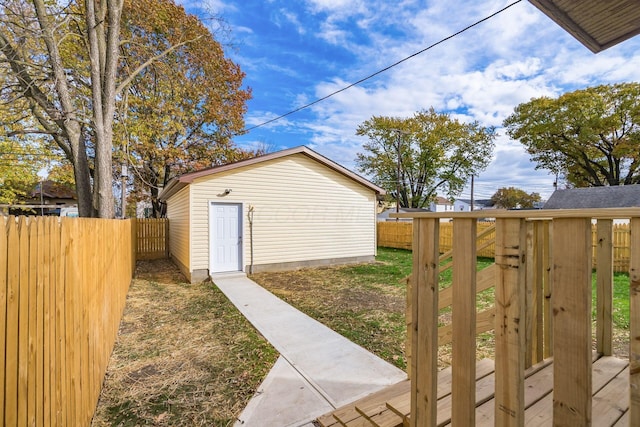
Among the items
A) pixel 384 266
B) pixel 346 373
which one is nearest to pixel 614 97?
pixel 384 266

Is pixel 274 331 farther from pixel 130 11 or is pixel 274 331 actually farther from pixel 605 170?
pixel 605 170

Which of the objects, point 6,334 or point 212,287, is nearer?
point 6,334

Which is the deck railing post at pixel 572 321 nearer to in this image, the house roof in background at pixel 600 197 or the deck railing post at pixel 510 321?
the deck railing post at pixel 510 321

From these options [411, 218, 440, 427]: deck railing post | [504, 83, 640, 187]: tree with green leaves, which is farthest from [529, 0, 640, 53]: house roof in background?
[504, 83, 640, 187]: tree with green leaves

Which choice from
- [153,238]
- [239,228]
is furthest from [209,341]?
[153,238]

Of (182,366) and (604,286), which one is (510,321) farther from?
(182,366)

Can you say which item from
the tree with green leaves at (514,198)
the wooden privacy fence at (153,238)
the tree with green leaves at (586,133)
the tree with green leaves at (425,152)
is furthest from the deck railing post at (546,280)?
the tree with green leaves at (514,198)

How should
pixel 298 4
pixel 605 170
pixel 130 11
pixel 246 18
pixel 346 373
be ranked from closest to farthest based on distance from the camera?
pixel 346 373, pixel 298 4, pixel 246 18, pixel 130 11, pixel 605 170

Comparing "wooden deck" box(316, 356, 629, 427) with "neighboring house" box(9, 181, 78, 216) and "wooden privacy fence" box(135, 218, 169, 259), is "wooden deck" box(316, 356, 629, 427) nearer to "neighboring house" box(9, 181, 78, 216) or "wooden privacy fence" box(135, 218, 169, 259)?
"wooden privacy fence" box(135, 218, 169, 259)

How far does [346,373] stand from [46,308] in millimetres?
2638

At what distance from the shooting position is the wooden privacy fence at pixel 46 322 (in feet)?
4.04

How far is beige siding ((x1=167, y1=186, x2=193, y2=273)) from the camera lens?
7.99m

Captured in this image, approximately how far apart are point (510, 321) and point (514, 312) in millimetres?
40

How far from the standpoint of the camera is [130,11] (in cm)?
1166
